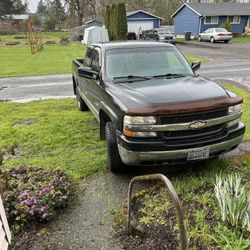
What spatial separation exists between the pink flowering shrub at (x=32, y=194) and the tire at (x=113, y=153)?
0.67 m

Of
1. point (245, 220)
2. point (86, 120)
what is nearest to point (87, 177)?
point (245, 220)

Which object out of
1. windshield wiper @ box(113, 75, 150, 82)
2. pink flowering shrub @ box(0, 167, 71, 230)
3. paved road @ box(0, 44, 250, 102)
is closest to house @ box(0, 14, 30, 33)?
paved road @ box(0, 44, 250, 102)

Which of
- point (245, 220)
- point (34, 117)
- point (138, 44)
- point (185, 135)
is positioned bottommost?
point (34, 117)

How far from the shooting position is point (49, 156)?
5.08 meters

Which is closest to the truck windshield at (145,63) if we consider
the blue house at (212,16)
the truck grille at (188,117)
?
the truck grille at (188,117)

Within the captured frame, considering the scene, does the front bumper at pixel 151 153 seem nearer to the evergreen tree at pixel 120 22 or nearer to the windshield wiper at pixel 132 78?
the windshield wiper at pixel 132 78

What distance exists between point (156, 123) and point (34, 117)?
474 cm

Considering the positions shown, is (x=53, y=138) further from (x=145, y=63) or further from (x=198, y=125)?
(x=198, y=125)

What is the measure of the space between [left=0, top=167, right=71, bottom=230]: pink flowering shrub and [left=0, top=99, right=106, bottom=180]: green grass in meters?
0.48

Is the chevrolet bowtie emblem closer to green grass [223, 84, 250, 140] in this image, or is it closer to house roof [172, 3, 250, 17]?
green grass [223, 84, 250, 140]

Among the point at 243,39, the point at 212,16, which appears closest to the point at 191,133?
the point at 243,39

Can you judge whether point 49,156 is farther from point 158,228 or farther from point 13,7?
point 13,7

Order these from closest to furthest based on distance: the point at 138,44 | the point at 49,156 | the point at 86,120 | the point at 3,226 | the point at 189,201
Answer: the point at 3,226
the point at 189,201
the point at 49,156
the point at 138,44
the point at 86,120

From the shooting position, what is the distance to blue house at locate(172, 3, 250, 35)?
38.4m
